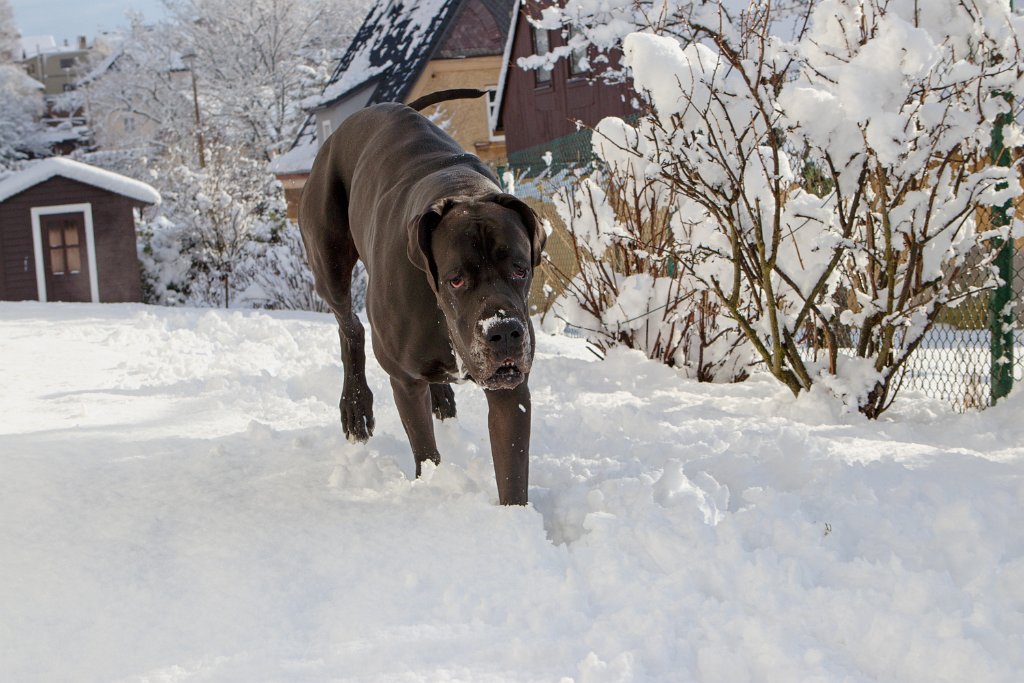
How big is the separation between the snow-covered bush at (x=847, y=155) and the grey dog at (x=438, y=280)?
1.36 meters

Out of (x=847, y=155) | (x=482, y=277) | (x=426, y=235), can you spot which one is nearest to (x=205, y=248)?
(x=847, y=155)

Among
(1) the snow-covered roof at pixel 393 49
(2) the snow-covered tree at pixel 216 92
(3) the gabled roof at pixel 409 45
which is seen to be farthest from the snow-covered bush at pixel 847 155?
(1) the snow-covered roof at pixel 393 49

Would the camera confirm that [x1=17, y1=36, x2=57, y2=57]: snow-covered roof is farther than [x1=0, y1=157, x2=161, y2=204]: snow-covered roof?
Yes

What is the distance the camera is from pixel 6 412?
5.69 m

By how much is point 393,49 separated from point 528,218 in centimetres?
2723

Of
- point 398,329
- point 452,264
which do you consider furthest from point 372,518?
point 452,264

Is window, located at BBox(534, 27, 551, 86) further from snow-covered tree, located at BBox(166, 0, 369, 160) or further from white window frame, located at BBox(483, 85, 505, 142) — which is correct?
snow-covered tree, located at BBox(166, 0, 369, 160)

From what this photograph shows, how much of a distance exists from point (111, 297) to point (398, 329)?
17770 millimetres

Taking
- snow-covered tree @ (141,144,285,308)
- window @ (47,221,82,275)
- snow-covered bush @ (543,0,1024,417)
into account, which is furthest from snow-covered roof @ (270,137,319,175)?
snow-covered bush @ (543,0,1024,417)

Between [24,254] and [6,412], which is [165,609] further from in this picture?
[24,254]

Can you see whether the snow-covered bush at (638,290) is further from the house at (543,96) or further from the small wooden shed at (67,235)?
the small wooden shed at (67,235)

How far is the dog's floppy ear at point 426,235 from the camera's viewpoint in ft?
11.2

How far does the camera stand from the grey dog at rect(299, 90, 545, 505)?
131 inches

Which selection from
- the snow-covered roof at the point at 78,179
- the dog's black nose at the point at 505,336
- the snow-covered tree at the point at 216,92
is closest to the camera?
the dog's black nose at the point at 505,336
